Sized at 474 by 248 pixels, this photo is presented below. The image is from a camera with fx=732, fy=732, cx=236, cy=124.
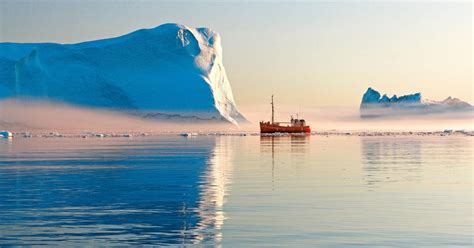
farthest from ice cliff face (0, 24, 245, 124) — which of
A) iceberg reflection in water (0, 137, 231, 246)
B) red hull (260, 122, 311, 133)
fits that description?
iceberg reflection in water (0, 137, 231, 246)

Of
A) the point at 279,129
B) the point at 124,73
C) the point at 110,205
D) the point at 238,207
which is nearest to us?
the point at 238,207

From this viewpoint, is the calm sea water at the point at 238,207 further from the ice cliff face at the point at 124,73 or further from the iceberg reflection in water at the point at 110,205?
the ice cliff face at the point at 124,73

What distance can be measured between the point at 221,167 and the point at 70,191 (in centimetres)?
842

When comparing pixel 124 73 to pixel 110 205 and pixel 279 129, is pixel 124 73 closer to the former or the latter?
pixel 279 129

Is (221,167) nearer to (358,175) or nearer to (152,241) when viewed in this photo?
(358,175)

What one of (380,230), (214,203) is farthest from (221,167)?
(380,230)

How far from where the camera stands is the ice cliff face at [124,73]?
11219 cm

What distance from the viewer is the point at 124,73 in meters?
114

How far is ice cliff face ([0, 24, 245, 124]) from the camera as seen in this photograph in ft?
368

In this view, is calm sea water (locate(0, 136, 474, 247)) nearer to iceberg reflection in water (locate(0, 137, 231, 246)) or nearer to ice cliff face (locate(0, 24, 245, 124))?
iceberg reflection in water (locate(0, 137, 231, 246))

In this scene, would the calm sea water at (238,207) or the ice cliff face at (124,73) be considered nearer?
the calm sea water at (238,207)

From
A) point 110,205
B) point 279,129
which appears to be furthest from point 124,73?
point 110,205

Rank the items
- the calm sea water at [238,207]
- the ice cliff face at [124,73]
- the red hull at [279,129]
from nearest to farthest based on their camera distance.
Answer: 1. the calm sea water at [238,207]
2. the red hull at [279,129]
3. the ice cliff face at [124,73]

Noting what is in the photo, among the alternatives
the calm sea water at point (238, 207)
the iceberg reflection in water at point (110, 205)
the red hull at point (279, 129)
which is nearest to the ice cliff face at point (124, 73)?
the red hull at point (279, 129)
